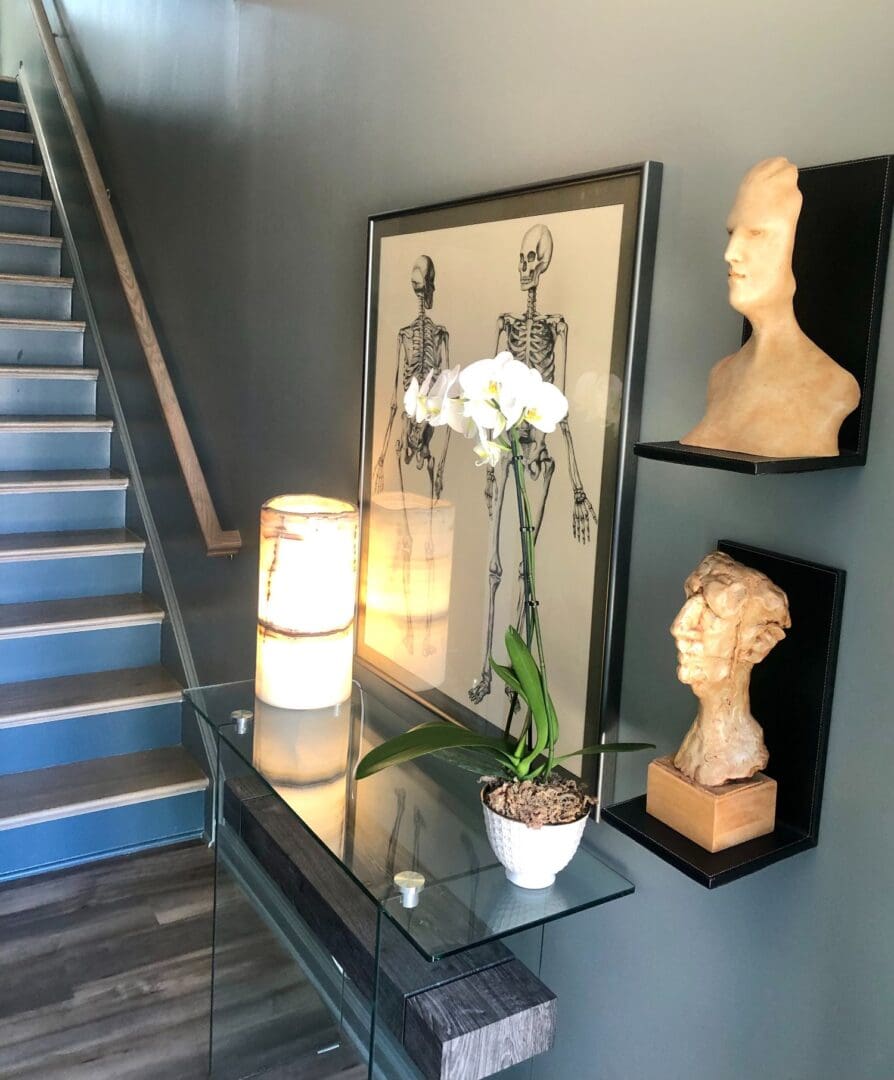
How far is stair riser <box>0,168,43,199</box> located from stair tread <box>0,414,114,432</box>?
135 centimetres

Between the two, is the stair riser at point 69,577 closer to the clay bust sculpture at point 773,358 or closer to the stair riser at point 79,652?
the stair riser at point 79,652

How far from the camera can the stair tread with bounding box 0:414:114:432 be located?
3480mm

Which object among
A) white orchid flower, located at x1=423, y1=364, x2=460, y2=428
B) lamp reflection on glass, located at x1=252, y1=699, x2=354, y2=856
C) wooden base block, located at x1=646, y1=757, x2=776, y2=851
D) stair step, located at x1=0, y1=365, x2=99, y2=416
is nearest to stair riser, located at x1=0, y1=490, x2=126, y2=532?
stair step, located at x1=0, y1=365, x2=99, y2=416

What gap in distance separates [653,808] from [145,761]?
2.19 metres

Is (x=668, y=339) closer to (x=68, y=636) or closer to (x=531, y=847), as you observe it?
(x=531, y=847)

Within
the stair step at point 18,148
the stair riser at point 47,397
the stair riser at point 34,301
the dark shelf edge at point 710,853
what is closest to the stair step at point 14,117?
the stair step at point 18,148

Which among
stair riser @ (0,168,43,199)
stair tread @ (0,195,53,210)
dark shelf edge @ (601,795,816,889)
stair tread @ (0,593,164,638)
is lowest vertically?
stair tread @ (0,593,164,638)

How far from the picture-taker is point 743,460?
95cm

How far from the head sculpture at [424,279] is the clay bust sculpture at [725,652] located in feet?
2.60

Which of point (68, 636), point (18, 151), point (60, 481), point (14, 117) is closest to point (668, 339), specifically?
point (68, 636)

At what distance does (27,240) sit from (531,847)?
373cm

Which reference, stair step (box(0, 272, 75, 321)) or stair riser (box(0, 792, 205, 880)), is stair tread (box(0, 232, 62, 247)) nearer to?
stair step (box(0, 272, 75, 321))

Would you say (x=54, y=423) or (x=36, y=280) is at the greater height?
(x=36, y=280)

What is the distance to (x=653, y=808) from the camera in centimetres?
117
